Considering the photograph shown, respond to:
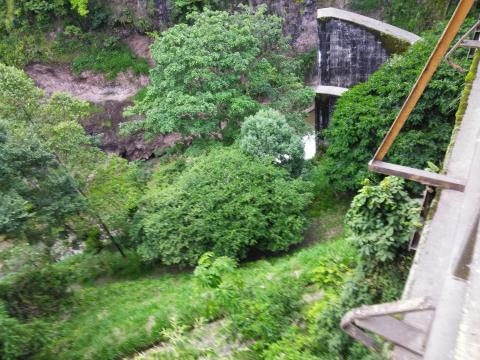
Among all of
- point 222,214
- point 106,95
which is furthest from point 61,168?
point 106,95

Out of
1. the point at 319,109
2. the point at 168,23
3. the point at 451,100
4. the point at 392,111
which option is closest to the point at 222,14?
the point at 319,109

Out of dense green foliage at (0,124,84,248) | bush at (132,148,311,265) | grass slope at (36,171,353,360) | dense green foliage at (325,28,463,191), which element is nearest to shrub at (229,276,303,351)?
grass slope at (36,171,353,360)

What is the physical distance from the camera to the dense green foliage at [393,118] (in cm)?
885

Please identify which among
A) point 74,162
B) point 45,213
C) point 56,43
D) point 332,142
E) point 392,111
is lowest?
point 45,213

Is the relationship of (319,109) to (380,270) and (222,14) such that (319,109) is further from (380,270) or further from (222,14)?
(380,270)

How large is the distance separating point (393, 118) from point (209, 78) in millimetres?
4970

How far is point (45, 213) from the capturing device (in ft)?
28.1

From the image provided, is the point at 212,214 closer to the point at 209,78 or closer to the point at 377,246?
the point at 209,78

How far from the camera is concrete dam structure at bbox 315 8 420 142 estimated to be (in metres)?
12.5

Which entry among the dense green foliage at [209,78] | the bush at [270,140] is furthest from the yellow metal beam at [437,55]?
the dense green foliage at [209,78]

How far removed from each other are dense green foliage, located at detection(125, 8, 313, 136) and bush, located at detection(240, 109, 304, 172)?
35.6 inches

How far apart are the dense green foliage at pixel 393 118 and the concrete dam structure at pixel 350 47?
191 centimetres

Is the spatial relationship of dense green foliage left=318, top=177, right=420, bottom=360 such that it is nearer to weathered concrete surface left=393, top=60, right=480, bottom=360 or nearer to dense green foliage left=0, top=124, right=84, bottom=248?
weathered concrete surface left=393, top=60, right=480, bottom=360

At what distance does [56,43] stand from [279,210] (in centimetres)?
1692
